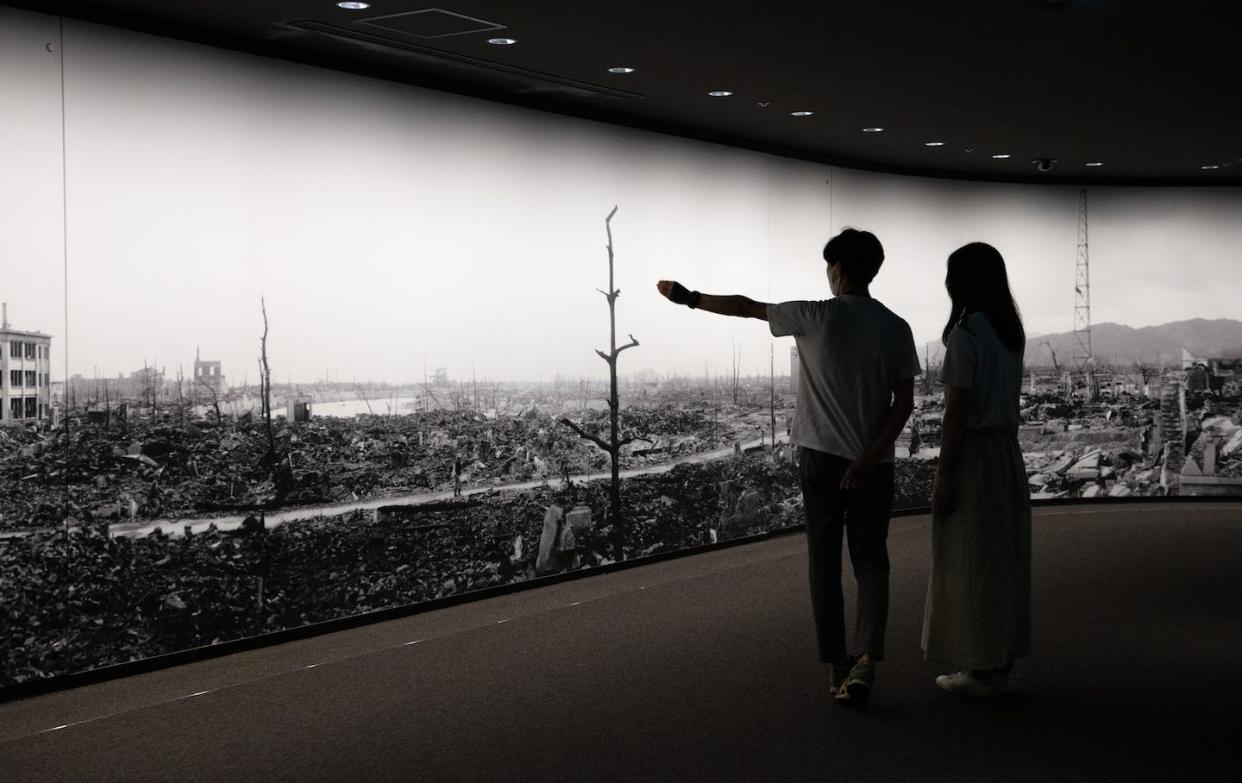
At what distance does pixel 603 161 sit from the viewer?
6684mm

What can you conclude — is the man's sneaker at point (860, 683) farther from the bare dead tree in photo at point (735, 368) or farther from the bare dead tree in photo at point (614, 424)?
the bare dead tree in photo at point (735, 368)

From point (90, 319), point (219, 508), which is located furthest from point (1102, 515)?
point (90, 319)

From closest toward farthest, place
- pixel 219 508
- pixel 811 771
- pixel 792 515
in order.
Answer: pixel 811 771 → pixel 219 508 → pixel 792 515

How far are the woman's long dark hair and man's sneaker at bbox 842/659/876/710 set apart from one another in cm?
113

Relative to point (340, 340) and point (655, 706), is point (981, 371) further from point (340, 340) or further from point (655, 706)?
point (340, 340)

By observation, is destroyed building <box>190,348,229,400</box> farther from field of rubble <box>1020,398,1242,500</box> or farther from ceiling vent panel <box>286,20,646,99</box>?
field of rubble <box>1020,398,1242,500</box>

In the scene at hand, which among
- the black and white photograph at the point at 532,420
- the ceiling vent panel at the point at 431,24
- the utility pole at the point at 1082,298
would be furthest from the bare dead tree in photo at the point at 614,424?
the utility pole at the point at 1082,298

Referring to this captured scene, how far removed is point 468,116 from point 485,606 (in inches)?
101

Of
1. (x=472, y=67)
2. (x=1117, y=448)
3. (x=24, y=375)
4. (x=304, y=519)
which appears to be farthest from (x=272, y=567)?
(x=1117, y=448)

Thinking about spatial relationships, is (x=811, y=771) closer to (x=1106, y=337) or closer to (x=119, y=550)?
(x=119, y=550)

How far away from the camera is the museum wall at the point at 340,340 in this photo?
14.0ft

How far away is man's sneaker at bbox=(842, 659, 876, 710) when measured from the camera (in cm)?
370

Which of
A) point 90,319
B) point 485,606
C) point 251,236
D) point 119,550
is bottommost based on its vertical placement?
point 485,606

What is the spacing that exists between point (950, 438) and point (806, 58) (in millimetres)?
2369
